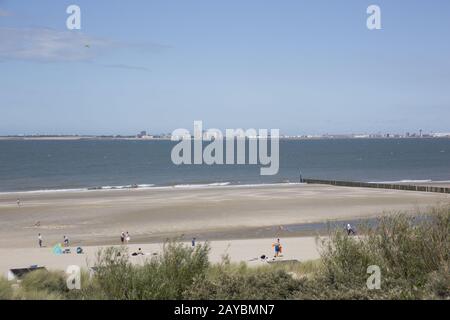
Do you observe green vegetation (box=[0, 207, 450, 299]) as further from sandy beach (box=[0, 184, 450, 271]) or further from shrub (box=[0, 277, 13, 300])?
sandy beach (box=[0, 184, 450, 271])

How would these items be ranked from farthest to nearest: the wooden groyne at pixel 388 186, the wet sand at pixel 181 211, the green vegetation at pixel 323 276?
the wooden groyne at pixel 388 186
the wet sand at pixel 181 211
the green vegetation at pixel 323 276

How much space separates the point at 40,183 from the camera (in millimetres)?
71000

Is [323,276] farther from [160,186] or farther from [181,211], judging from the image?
[160,186]

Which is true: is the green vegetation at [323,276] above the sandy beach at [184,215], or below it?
above

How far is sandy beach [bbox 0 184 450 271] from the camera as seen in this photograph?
89.9 feet

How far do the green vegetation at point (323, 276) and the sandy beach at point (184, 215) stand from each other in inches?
396

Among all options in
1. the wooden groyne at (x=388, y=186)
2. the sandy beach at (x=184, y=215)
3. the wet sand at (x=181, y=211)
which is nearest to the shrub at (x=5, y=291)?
the sandy beach at (x=184, y=215)

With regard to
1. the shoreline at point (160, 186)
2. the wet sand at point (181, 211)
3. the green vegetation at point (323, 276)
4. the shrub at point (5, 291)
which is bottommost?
the shoreline at point (160, 186)

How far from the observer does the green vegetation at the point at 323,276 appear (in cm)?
878

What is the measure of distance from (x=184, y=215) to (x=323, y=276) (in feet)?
98.6

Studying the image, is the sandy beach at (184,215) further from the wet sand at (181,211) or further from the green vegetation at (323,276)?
the green vegetation at (323,276)
